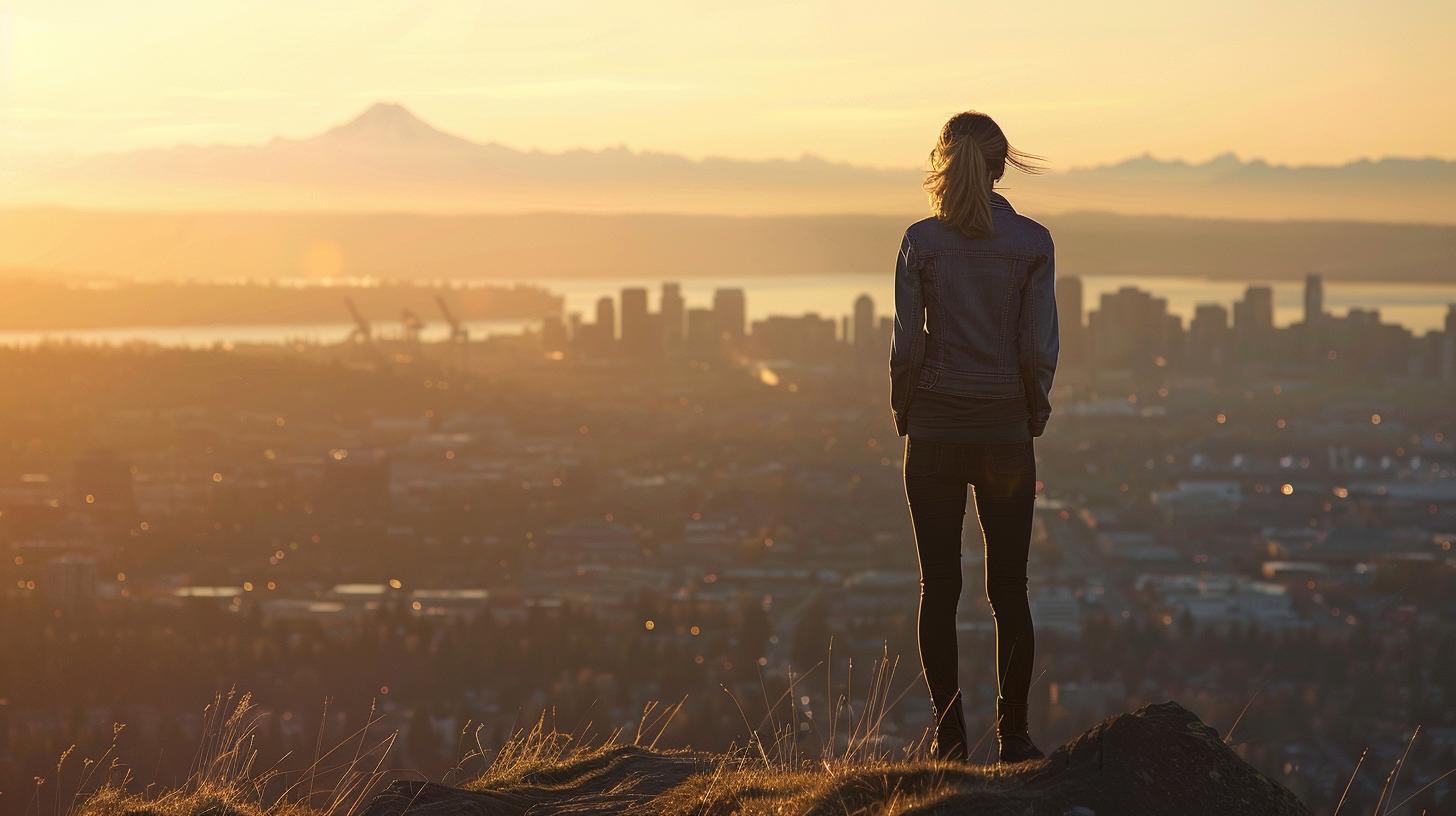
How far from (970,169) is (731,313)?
261ft

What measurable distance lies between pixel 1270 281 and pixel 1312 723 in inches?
3119

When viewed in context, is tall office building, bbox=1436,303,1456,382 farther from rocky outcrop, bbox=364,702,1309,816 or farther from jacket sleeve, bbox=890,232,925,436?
rocky outcrop, bbox=364,702,1309,816

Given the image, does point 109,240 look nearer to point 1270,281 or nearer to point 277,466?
point 277,466

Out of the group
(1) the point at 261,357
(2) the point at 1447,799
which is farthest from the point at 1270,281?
(2) the point at 1447,799

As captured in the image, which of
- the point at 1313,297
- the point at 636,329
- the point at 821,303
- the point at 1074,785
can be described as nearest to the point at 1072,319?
the point at 1313,297

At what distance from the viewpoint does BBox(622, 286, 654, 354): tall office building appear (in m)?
83.5

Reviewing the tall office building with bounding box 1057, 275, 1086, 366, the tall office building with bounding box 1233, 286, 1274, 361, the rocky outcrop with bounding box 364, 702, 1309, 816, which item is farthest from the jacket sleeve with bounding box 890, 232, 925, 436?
the tall office building with bounding box 1233, 286, 1274, 361

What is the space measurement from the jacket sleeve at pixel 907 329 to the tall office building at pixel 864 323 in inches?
2781

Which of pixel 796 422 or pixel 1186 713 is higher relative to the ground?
pixel 1186 713

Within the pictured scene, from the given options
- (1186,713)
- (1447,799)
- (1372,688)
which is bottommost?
(1372,688)

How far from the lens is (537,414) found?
65812 millimetres

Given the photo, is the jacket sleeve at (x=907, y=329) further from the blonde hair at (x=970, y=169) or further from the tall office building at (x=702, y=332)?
the tall office building at (x=702, y=332)

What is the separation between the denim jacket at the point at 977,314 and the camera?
173 inches

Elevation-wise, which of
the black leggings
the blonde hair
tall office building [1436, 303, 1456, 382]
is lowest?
tall office building [1436, 303, 1456, 382]
